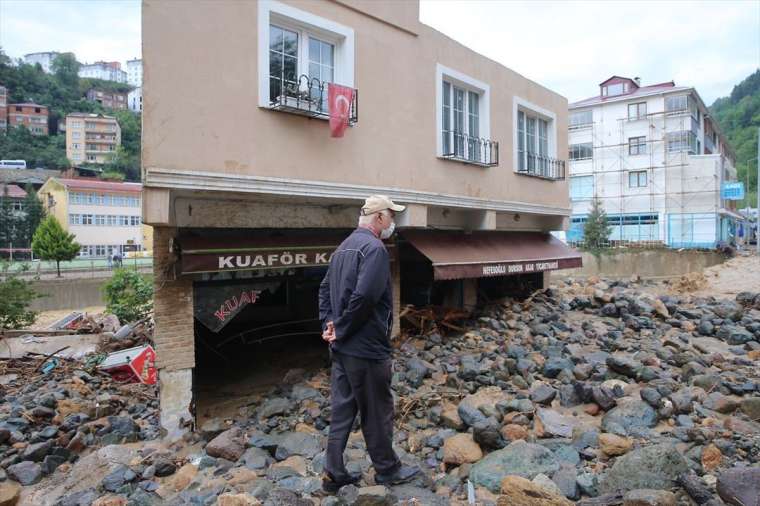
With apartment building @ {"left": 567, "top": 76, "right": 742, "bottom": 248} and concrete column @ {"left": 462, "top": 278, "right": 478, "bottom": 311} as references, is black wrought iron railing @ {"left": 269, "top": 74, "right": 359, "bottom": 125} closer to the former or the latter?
concrete column @ {"left": 462, "top": 278, "right": 478, "bottom": 311}

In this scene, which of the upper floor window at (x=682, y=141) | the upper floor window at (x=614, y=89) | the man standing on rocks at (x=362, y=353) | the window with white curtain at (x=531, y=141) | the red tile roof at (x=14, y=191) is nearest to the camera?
the man standing on rocks at (x=362, y=353)

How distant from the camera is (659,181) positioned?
38.0m

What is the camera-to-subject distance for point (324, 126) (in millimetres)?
7668

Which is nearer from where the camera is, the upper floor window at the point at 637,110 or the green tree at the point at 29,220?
the upper floor window at the point at 637,110

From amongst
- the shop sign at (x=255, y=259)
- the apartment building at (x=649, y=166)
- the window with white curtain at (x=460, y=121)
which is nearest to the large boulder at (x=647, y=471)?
the shop sign at (x=255, y=259)

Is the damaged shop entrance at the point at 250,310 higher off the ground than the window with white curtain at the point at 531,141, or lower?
lower

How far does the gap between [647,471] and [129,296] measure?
16839 millimetres

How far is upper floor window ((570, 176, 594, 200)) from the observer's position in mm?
41562

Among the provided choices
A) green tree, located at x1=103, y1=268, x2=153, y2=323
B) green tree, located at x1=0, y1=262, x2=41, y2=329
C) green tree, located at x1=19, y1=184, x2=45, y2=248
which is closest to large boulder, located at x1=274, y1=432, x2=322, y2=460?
green tree, located at x1=103, y1=268, x2=153, y2=323

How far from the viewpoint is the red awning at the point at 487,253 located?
31.5 feet

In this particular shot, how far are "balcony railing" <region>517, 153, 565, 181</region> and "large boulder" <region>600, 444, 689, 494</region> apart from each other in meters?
8.52

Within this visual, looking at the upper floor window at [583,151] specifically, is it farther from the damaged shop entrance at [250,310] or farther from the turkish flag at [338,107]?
the turkish flag at [338,107]

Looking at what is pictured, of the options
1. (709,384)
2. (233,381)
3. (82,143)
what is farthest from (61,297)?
(82,143)

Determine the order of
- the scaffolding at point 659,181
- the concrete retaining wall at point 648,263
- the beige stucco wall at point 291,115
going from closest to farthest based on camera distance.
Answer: the beige stucco wall at point 291,115, the concrete retaining wall at point 648,263, the scaffolding at point 659,181
